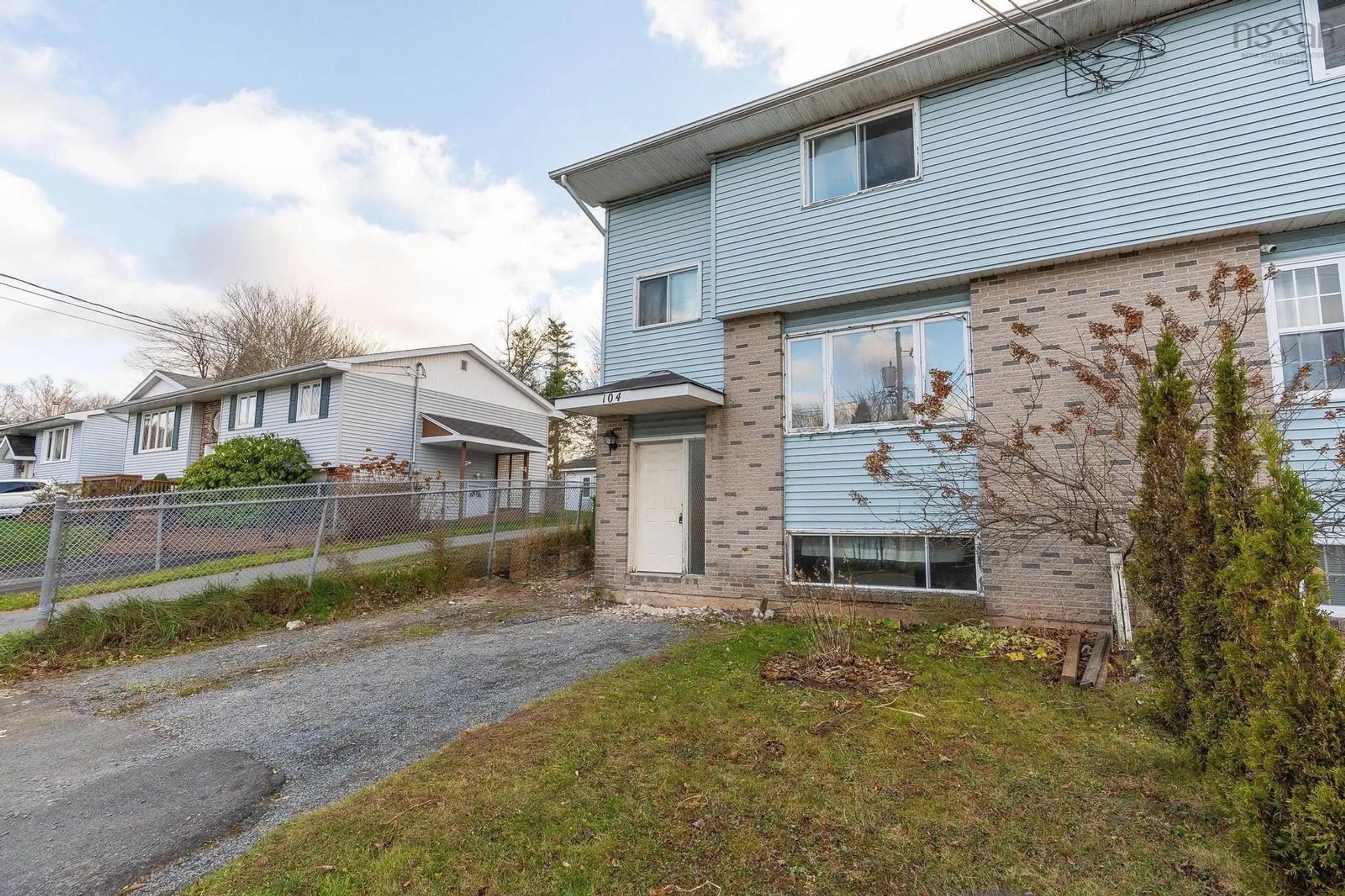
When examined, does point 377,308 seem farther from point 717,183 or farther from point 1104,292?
point 1104,292

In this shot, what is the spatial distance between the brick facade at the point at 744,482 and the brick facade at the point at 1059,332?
2441mm

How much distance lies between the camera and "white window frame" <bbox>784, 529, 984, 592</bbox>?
672cm

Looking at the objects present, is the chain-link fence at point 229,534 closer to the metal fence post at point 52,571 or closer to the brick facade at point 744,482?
the metal fence post at point 52,571

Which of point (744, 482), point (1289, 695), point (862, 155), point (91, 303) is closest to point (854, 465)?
point (744, 482)

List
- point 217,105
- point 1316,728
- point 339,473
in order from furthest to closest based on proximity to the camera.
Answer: point 339,473 → point 217,105 → point 1316,728

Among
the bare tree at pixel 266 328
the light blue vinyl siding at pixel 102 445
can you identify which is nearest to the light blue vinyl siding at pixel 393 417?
the bare tree at pixel 266 328

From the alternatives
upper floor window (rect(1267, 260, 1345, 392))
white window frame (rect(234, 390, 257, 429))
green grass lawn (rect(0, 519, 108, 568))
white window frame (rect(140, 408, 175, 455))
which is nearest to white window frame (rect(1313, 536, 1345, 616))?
upper floor window (rect(1267, 260, 1345, 392))

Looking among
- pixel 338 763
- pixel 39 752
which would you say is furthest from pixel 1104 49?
pixel 39 752

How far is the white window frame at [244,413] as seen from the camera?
1959cm

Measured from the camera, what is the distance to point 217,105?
12750mm

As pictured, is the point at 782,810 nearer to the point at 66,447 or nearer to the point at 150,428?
the point at 150,428

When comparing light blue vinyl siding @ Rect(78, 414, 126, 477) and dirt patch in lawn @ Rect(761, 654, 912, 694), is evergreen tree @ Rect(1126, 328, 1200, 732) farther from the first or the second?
light blue vinyl siding @ Rect(78, 414, 126, 477)

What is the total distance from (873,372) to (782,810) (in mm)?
5722

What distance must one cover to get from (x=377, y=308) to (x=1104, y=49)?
33.5m
